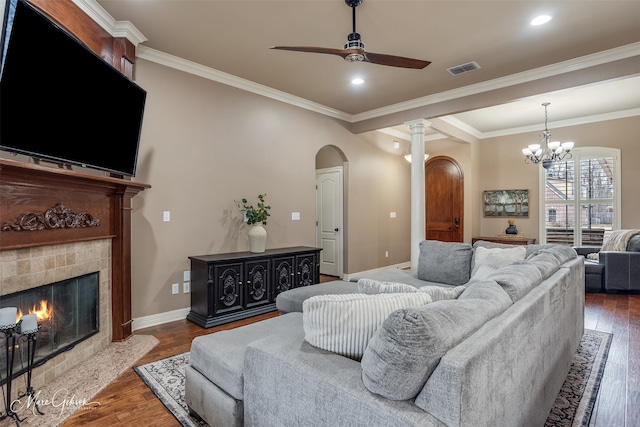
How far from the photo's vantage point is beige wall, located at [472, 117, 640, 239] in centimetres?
587

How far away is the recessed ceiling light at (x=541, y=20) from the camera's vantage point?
2.95 meters

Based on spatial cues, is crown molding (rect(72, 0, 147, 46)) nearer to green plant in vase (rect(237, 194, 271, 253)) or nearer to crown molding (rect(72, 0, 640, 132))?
crown molding (rect(72, 0, 640, 132))

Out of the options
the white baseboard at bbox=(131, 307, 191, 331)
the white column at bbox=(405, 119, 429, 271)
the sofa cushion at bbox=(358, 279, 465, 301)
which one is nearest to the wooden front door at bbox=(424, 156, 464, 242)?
the white column at bbox=(405, 119, 429, 271)

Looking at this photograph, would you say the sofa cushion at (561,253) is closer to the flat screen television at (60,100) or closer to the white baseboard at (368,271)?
the white baseboard at (368,271)

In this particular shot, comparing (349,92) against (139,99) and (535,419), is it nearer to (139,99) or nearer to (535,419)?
(139,99)

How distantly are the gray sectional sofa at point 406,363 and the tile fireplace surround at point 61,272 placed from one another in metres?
1.17

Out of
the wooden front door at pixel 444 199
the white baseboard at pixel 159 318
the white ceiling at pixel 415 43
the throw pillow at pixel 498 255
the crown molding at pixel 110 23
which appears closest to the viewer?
the crown molding at pixel 110 23

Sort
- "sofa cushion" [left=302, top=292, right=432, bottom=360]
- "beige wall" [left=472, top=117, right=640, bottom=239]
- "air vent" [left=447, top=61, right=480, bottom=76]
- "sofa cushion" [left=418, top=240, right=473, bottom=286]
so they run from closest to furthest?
"sofa cushion" [left=302, top=292, right=432, bottom=360] → "sofa cushion" [left=418, top=240, right=473, bottom=286] → "air vent" [left=447, top=61, right=480, bottom=76] → "beige wall" [left=472, top=117, right=640, bottom=239]

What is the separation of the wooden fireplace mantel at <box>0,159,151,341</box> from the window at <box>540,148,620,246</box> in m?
7.09

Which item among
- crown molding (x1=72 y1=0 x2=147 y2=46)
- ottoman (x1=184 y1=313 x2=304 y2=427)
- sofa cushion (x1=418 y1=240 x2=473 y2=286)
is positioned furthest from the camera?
sofa cushion (x1=418 y1=240 x2=473 y2=286)

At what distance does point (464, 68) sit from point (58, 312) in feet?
14.9

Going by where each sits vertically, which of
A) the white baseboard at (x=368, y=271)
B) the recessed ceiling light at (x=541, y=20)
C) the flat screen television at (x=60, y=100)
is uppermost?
the recessed ceiling light at (x=541, y=20)

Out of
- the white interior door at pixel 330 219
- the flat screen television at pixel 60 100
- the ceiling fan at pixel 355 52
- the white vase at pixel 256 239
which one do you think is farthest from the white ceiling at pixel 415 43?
the white vase at pixel 256 239

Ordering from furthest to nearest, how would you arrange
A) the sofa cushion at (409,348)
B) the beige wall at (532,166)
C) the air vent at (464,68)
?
the beige wall at (532,166) < the air vent at (464,68) < the sofa cushion at (409,348)
